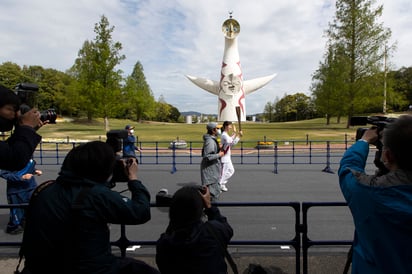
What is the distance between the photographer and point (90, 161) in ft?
5.62

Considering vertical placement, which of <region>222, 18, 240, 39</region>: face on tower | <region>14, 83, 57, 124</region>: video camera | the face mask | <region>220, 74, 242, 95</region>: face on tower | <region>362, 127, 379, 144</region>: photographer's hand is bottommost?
<region>362, 127, 379, 144</region>: photographer's hand

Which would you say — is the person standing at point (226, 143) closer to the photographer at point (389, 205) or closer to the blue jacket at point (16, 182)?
the blue jacket at point (16, 182)

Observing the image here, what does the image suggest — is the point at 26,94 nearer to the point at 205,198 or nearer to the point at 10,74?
the point at 205,198

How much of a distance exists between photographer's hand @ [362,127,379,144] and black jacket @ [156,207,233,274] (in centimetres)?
110

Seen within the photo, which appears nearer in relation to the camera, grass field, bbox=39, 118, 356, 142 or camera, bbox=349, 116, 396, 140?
camera, bbox=349, 116, 396, 140

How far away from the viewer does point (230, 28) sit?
2139 centimetres

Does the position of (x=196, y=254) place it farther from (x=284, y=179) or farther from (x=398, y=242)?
(x=284, y=179)

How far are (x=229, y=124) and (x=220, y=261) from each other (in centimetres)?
514

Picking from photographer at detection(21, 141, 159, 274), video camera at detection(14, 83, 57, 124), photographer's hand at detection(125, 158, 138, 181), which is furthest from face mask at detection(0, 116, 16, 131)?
photographer's hand at detection(125, 158, 138, 181)

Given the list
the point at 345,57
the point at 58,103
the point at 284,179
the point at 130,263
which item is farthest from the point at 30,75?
the point at 130,263

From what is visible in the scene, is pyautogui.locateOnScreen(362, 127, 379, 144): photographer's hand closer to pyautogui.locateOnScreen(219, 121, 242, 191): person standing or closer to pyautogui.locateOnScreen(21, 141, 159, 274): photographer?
pyautogui.locateOnScreen(21, 141, 159, 274): photographer

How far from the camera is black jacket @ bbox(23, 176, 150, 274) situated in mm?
1605

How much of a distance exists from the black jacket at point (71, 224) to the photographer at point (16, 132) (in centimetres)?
48

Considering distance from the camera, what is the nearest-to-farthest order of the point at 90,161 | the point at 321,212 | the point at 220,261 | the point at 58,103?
the point at 90,161, the point at 220,261, the point at 321,212, the point at 58,103
